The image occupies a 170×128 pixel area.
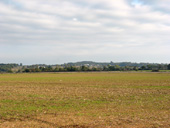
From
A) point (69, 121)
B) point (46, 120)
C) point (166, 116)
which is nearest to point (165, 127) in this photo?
point (166, 116)

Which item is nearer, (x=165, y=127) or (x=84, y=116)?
(x=165, y=127)

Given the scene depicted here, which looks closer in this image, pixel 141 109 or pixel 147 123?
pixel 147 123

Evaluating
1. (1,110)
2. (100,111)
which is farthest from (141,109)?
(1,110)

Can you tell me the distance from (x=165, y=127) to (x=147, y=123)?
933mm

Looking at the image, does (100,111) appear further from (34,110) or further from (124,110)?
(34,110)

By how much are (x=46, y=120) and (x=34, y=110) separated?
2655 millimetres

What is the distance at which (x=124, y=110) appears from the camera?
41.7 feet

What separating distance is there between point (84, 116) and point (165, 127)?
14.7 feet

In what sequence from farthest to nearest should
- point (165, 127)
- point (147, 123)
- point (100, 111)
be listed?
1. point (100, 111)
2. point (147, 123)
3. point (165, 127)

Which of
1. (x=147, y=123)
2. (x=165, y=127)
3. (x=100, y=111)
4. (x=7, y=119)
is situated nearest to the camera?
(x=165, y=127)

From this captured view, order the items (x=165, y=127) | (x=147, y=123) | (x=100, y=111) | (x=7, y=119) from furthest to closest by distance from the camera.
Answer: (x=100, y=111), (x=7, y=119), (x=147, y=123), (x=165, y=127)

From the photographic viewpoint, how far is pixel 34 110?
12750mm

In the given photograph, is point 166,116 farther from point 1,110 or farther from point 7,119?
point 1,110

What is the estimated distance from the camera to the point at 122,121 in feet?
33.3
